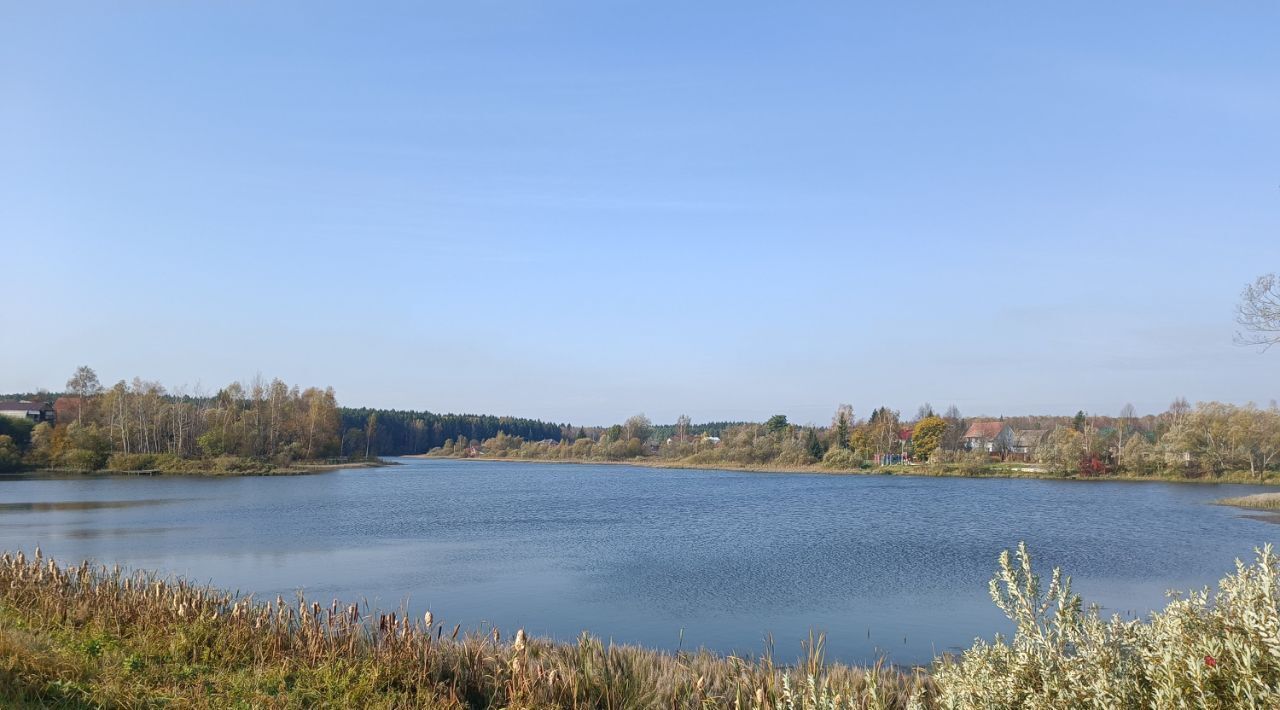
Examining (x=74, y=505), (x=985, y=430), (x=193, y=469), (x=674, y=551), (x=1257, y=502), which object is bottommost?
(x=193, y=469)

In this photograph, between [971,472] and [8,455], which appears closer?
[8,455]

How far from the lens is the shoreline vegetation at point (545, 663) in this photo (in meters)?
3.56

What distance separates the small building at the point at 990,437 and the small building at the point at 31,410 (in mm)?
92553

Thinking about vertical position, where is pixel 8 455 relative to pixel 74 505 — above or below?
above

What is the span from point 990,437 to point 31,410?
325 feet

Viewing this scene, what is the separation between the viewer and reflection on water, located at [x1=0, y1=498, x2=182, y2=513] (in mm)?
34250

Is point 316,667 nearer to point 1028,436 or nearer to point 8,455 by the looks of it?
point 8,455

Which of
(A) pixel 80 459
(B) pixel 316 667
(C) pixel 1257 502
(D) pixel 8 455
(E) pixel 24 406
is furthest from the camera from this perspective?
(E) pixel 24 406

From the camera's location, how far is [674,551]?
23953 millimetres

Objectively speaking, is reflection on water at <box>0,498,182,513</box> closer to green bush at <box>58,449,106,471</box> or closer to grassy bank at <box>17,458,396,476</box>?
grassy bank at <box>17,458,396,476</box>

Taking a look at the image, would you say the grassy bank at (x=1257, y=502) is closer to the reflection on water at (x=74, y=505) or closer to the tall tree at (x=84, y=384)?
the reflection on water at (x=74, y=505)

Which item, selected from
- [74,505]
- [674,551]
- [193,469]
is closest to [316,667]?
[674,551]

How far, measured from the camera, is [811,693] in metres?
3.43

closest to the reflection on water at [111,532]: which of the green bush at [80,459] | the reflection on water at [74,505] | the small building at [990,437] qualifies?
the reflection on water at [74,505]
